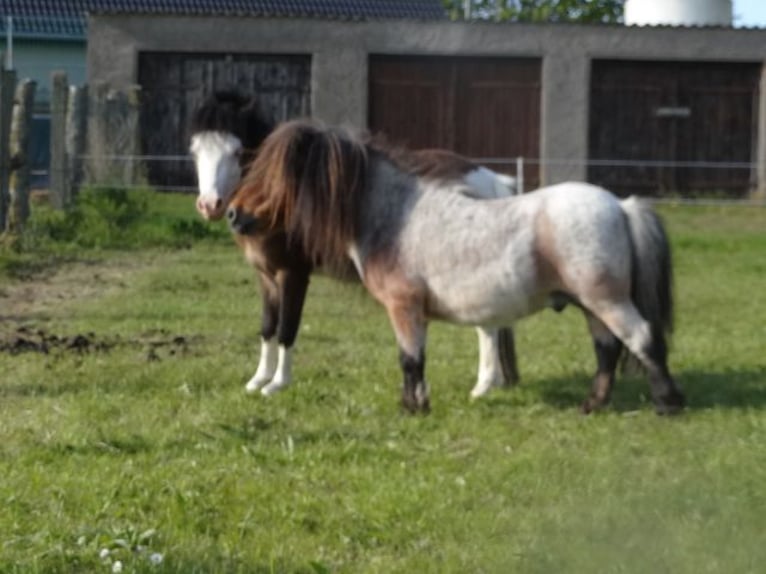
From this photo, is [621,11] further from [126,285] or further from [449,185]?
[449,185]

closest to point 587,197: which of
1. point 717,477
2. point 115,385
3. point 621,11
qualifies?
point 717,477

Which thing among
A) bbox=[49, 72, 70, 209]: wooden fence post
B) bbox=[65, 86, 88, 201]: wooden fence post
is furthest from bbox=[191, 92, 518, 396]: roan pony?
bbox=[65, 86, 88, 201]: wooden fence post

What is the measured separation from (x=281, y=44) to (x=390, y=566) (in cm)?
2177

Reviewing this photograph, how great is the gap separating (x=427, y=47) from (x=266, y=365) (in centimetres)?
1791

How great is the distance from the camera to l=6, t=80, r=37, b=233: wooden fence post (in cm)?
1633

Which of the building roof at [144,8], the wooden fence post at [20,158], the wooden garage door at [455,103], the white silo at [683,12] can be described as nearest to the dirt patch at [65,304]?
the wooden fence post at [20,158]

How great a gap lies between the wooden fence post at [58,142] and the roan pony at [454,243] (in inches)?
427

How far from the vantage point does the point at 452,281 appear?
7.87m

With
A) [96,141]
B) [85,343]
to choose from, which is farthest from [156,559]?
[96,141]

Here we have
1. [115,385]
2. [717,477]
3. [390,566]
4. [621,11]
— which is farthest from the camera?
[621,11]

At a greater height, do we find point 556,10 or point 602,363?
point 556,10

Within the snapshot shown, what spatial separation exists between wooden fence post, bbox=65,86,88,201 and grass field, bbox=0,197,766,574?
7.83 meters

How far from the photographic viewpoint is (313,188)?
8.16 m

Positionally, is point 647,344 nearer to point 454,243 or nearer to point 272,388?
point 454,243
